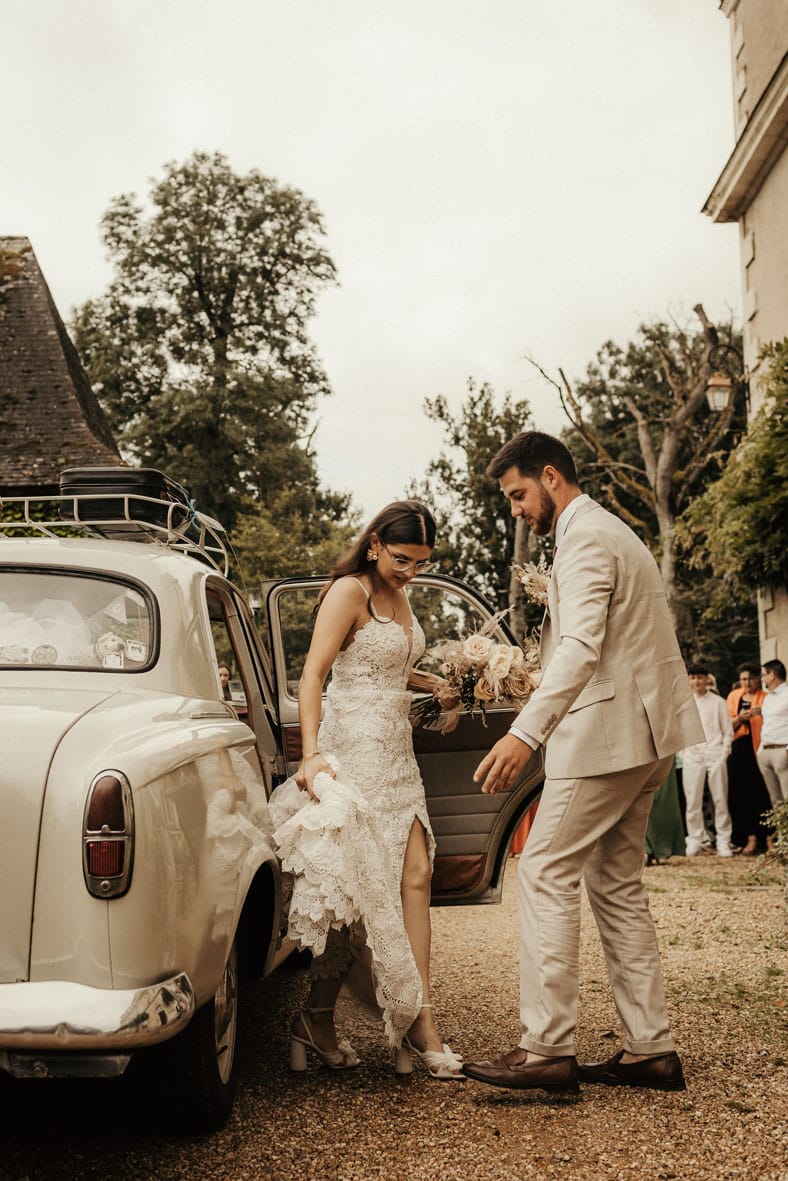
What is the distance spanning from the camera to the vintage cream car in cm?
306

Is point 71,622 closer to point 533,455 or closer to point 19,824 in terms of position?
point 19,824

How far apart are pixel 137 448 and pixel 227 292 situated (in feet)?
19.1

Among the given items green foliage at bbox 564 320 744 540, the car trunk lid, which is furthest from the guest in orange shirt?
green foliage at bbox 564 320 744 540

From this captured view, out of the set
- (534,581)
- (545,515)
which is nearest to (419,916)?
(534,581)

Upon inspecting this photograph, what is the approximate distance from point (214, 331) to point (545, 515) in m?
35.4

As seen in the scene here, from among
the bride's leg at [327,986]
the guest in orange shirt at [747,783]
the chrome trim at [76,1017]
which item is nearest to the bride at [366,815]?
the bride's leg at [327,986]

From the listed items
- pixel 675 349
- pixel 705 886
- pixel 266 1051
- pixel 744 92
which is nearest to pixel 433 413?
pixel 675 349

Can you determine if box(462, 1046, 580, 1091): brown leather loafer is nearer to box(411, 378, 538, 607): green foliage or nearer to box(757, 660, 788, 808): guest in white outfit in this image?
box(757, 660, 788, 808): guest in white outfit

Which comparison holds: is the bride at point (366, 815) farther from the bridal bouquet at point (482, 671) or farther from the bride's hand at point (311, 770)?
the bridal bouquet at point (482, 671)

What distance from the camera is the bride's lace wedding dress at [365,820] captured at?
15.1ft

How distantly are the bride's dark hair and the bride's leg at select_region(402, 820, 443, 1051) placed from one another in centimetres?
104

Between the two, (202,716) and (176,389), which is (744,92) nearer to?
(202,716)

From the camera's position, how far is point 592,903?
482 centimetres

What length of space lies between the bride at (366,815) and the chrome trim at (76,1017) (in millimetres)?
1528
